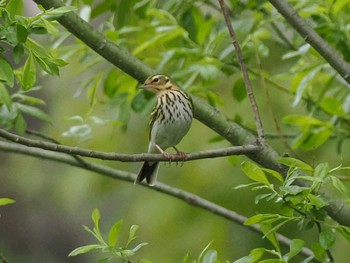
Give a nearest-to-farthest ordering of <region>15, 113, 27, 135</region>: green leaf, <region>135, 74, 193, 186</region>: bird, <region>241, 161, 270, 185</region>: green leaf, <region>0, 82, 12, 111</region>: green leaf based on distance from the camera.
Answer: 1. <region>241, 161, 270, 185</region>: green leaf
2. <region>0, 82, 12, 111</region>: green leaf
3. <region>15, 113, 27, 135</region>: green leaf
4. <region>135, 74, 193, 186</region>: bird

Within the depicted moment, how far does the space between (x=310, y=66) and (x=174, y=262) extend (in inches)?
66.9

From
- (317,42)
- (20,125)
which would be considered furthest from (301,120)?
(20,125)

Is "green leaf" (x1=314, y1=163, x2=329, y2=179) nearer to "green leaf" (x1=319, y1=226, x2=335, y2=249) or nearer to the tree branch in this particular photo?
"green leaf" (x1=319, y1=226, x2=335, y2=249)

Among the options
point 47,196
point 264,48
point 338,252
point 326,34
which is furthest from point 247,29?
point 47,196

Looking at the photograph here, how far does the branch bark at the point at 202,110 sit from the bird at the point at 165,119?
496 mm

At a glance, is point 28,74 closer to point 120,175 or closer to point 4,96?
point 4,96

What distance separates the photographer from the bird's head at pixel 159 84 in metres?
4.41

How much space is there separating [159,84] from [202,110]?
76 cm

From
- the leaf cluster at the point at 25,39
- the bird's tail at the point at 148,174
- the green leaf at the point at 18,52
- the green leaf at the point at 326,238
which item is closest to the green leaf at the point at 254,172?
the green leaf at the point at 326,238

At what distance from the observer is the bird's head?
441 cm

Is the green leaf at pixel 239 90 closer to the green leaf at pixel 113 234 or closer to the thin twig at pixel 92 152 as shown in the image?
the thin twig at pixel 92 152

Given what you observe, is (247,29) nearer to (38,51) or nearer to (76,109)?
(38,51)

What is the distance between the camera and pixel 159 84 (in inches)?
185

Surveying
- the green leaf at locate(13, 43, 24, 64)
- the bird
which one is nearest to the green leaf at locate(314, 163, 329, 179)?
the green leaf at locate(13, 43, 24, 64)
